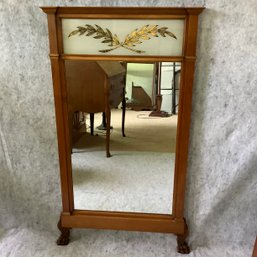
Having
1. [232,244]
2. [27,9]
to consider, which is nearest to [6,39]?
[27,9]

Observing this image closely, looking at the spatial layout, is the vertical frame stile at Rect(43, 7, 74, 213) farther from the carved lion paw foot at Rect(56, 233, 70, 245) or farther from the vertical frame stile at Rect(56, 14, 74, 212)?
the carved lion paw foot at Rect(56, 233, 70, 245)

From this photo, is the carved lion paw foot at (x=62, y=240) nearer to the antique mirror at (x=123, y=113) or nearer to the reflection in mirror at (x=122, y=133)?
the antique mirror at (x=123, y=113)

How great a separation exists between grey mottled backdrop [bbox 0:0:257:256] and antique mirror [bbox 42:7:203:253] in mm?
69

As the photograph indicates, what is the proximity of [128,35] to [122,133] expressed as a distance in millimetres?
408

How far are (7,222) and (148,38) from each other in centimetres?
108

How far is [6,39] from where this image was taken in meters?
1.10

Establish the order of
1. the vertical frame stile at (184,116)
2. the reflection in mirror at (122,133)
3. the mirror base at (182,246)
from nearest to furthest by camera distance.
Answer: the vertical frame stile at (184,116) < the reflection in mirror at (122,133) < the mirror base at (182,246)

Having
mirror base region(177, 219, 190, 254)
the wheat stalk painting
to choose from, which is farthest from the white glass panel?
mirror base region(177, 219, 190, 254)

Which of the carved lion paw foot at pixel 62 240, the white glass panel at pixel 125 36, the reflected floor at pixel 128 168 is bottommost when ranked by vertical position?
the carved lion paw foot at pixel 62 240

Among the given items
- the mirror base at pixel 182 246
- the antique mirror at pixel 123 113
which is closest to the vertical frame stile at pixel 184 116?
the antique mirror at pixel 123 113

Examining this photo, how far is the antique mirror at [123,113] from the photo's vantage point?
102 cm

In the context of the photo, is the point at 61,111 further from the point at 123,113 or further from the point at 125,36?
the point at 125,36

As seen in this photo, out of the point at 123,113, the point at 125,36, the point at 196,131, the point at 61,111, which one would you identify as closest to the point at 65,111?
the point at 61,111

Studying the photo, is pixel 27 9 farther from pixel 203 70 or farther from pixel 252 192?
pixel 252 192
